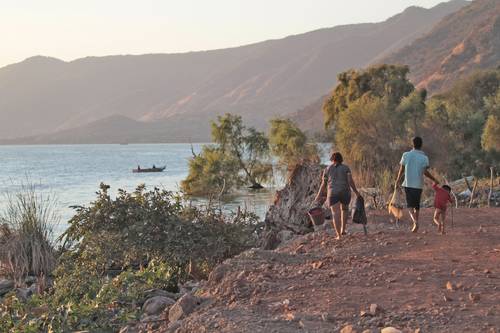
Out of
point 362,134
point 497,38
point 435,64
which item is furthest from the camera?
point 435,64

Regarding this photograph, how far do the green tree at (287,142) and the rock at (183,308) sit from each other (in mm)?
38031

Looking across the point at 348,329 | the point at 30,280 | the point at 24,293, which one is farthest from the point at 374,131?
the point at 348,329

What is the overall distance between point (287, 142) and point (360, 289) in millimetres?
40438

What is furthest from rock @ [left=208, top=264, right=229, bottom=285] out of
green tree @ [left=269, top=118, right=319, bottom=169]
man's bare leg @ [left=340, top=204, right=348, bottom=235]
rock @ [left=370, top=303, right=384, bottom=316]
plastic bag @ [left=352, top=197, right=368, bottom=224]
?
green tree @ [left=269, top=118, right=319, bottom=169]

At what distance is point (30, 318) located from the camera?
30.2 ft

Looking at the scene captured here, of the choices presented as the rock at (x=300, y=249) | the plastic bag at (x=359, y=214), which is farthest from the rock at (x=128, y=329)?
the plastic bag at (x=359, y=214)

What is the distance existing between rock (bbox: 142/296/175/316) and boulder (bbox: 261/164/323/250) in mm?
5878

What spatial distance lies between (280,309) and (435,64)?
144 meters

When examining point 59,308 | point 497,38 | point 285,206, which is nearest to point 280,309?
point 59,308

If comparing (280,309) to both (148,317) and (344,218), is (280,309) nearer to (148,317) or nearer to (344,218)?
(148,317)

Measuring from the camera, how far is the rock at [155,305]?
29.6 feet

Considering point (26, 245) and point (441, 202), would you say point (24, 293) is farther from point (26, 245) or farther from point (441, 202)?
point (441, 202)

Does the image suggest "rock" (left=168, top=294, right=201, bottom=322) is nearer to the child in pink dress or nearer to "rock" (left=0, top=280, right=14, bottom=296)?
the child in pink dress

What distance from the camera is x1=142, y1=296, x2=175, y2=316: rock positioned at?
9008 mm
